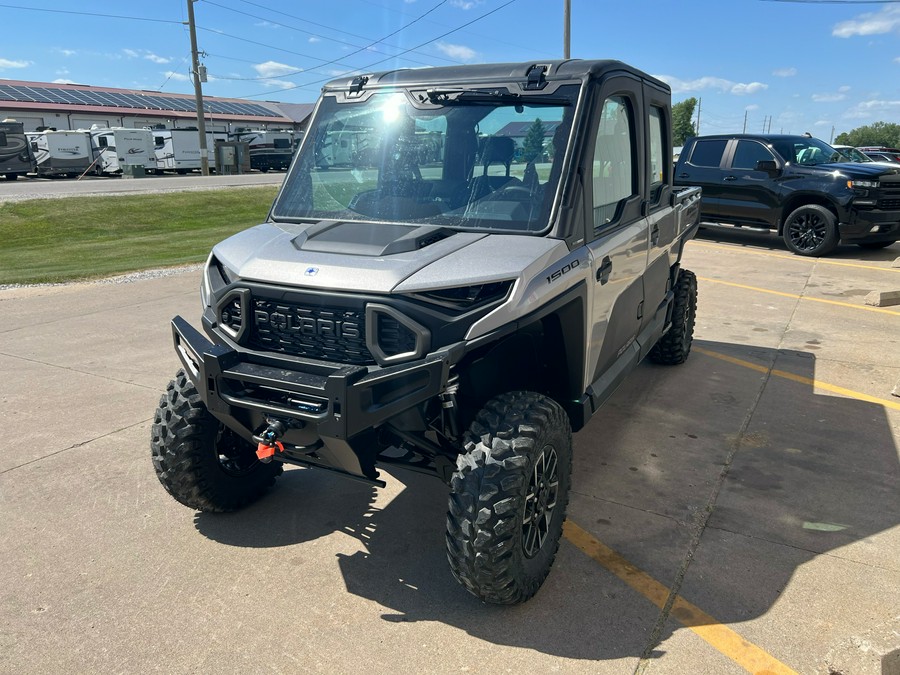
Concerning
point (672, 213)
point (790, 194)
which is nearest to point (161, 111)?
point (790, 194)

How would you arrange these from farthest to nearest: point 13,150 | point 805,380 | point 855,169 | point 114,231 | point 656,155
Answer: point 13,150 < point 114,231 < point 855,169 < point 805,380 < point 656,155

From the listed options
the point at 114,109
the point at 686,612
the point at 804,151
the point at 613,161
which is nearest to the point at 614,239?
the point at 613,161

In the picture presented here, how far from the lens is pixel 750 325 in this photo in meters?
8.00

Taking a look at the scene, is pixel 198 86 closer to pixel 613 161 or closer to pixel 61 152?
pixel 61 152

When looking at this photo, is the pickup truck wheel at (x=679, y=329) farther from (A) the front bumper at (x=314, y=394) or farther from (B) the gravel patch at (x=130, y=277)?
(B) the gravel patch at (x=130, y=277)

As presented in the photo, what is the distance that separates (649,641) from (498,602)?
62cm

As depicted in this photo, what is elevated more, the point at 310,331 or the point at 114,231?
the point at 310,331

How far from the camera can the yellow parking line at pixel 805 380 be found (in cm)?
561

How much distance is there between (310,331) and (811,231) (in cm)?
1175

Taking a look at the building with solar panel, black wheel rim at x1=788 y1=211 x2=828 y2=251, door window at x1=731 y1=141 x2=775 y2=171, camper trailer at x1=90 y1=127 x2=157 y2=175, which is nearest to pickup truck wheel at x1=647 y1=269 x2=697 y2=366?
black wheel rim at x1=788 y1=211 x2=828 y2=251

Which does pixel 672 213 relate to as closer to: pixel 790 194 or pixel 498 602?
pixel 498 602

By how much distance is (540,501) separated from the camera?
316 centimetres

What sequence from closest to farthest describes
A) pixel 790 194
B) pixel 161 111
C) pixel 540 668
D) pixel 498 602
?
pixel 540 668 → pixel 498 602 → pixel 790 194 → pixel 161 111

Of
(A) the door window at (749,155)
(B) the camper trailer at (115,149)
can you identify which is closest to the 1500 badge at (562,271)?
(A) the door window at (749,155)
